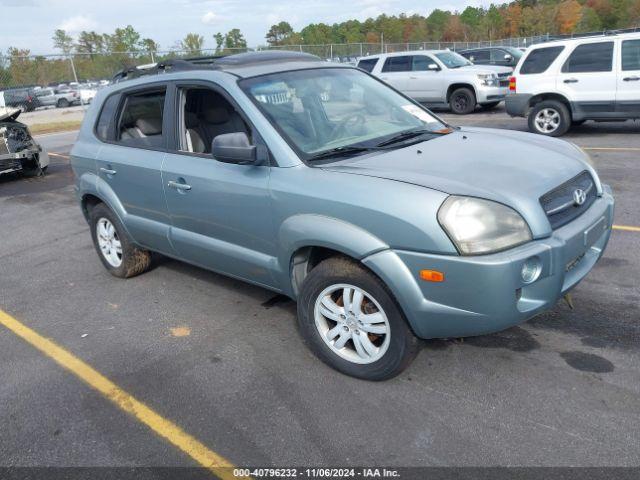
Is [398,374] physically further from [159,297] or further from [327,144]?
[159,297]

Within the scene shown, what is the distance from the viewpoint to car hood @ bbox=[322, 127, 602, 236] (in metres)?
2.87

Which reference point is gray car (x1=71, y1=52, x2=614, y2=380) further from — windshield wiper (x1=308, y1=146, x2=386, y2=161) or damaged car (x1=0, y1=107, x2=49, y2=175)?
damaged car (x1=0, y1=107, x2=49, y2=175)

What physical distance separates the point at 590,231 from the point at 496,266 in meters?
0.83

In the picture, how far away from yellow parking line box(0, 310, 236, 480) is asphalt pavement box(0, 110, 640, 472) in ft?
0.13

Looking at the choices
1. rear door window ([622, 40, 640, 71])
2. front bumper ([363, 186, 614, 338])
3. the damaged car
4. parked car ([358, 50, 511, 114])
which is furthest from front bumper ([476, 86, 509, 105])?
front bumper ([363, 186, 614, 338])

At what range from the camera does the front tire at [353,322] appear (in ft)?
10.0

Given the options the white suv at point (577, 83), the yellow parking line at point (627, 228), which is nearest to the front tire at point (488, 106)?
the white suv at point (577, 83)

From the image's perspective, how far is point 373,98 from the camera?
427 centimetres

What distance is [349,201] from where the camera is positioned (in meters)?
3.02

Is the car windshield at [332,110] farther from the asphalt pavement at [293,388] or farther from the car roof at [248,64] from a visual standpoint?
the asphalt pavement at [293,388]

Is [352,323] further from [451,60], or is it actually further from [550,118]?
[451,60]

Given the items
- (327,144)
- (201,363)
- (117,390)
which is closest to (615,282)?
(327,144)

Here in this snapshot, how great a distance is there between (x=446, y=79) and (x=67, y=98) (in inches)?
1047

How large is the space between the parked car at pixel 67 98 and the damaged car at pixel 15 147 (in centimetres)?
2398
